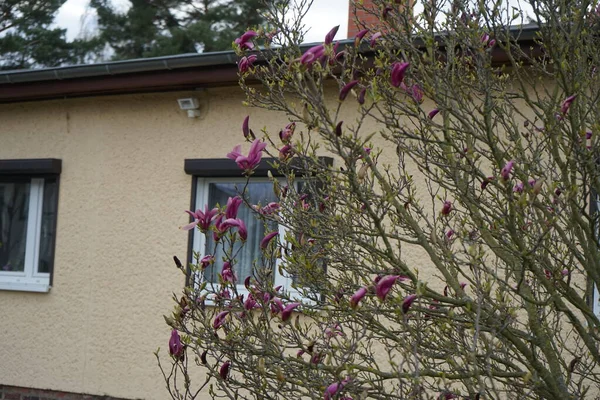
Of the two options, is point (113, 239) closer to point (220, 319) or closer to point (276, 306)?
point (220, 319)

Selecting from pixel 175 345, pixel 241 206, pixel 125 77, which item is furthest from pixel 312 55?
pixel 125 77

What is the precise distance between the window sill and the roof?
6.13 feet

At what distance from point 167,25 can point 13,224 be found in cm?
1743

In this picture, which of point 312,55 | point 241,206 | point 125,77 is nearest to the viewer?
point 312,55

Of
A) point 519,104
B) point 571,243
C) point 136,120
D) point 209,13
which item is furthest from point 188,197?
point 209,13

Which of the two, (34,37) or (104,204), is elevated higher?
(34,37)

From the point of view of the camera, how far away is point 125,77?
8422 mm

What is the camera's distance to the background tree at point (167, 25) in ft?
78.4

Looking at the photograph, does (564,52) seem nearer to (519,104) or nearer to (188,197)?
(519,104)

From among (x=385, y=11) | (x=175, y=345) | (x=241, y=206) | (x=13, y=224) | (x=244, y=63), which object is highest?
(x=385, y=11)

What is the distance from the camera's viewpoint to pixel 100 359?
28.1 feet

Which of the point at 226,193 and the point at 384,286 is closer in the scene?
the point at 384,286

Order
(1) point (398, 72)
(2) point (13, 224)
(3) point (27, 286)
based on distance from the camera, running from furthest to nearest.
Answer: (2) point (13, 224)
(3) point (27, 286)
(1) point (398, 72)

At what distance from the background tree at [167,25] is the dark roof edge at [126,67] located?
14988mm
